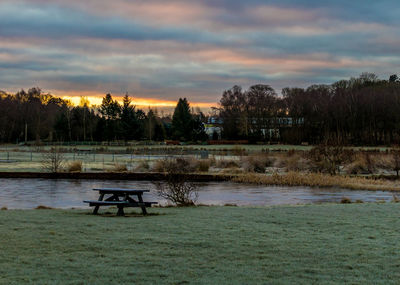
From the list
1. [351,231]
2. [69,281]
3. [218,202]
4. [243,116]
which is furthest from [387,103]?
[69,281]

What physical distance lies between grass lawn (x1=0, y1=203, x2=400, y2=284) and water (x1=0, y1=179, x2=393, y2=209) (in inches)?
377

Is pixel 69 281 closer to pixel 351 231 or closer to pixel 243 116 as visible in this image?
pixel 351 231

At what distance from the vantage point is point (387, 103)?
339 feet

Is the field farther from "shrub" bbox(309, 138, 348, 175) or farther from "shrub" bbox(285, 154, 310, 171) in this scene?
"shrub" bbox(309, 138, 348, 175)

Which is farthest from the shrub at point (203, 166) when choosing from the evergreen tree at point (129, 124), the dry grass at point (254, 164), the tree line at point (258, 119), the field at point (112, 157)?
the evergreen tree at point (129, 124)

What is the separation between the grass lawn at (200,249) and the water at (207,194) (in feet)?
31.4

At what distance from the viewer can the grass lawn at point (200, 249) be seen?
802 cm

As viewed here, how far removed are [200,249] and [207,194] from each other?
19193 millimetres

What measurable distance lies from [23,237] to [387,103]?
101m

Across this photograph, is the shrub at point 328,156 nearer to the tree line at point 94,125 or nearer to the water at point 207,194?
the water at point 207,194

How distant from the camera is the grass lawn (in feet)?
26.3

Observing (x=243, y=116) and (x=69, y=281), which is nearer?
(x=69, y=281)

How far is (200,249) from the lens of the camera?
10.0 metres

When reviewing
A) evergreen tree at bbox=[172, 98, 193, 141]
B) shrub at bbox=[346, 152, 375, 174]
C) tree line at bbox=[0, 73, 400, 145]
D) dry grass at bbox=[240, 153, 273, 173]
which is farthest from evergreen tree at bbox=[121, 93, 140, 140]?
shrub at bbox=[346, 152, 375, 174]
